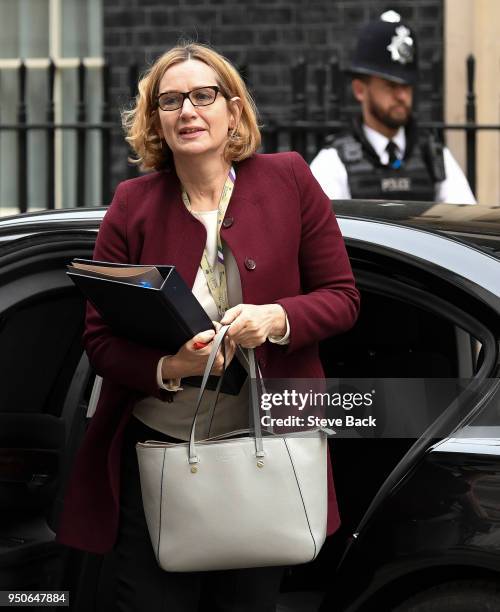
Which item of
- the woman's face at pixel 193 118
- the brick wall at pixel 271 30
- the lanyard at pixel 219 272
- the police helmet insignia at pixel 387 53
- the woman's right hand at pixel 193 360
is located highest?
the brick wall at pixel 271 30

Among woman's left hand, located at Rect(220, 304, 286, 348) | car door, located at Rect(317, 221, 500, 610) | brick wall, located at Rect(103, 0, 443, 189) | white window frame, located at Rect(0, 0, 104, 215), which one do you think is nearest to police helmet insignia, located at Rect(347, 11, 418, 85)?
car door, located at Rect(317, 221, 500, 610)

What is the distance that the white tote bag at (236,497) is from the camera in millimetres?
2564

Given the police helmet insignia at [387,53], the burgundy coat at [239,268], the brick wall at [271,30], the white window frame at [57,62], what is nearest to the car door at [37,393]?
the burgundy coat at [239,268]

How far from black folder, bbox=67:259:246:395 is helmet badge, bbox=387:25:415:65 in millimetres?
3362

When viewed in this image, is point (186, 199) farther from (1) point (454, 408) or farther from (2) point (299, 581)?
(2) point (299, 581)

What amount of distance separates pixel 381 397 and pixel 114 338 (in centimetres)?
73

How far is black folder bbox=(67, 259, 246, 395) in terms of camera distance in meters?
2.52

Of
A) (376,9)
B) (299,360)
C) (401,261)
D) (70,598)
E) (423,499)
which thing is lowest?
(70,598)

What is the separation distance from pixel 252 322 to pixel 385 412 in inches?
24.7

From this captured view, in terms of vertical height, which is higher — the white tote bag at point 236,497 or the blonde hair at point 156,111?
the blonde hair at point 156,111

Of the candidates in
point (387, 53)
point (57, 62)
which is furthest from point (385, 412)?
point (57, 62)

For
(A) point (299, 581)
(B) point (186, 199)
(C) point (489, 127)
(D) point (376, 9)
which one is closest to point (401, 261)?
(B) point (186, 199)

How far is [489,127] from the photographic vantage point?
7566 millimetres

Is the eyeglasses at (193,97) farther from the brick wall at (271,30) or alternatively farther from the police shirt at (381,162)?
the brick wall at (271,30)
